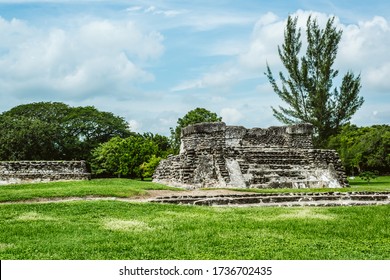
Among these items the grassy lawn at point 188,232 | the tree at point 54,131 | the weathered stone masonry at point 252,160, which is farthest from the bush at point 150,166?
the grassy lawn at point 188,232

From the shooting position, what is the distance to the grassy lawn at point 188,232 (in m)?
6.55

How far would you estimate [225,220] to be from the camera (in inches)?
368

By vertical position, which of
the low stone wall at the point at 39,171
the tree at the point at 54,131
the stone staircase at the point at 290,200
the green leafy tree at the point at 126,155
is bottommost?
the stone staircase at the point at 290,200

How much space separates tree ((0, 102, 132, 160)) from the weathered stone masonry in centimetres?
2215

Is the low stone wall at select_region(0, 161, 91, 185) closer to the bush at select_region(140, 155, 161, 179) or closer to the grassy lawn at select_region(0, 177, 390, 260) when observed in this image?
the bush at select_region(140, 155, 161, 179)

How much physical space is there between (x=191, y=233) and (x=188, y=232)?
0.13 meters

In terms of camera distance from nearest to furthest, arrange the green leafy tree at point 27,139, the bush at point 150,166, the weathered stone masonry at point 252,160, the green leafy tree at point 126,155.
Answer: the weathered stone masonry at point 252,160 → the bush at point 150,166 → the green leafy tree at point 126,155 → the green leafy tree at point 27,139

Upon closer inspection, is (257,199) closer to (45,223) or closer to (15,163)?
(45,223)

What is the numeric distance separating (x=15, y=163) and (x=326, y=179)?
15332 millimetres

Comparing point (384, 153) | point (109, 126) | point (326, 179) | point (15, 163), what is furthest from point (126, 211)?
point (109, 126)

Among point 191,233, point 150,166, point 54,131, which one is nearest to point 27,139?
point 54,131

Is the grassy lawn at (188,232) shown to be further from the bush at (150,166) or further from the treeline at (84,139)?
the treeline at (84,139)

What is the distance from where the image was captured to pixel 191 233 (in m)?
7.88

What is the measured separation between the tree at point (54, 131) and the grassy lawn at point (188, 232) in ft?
107
